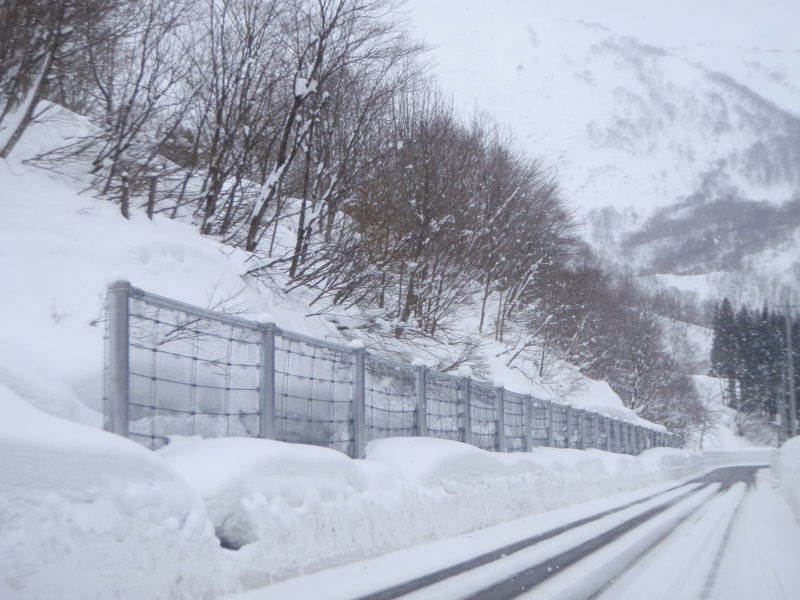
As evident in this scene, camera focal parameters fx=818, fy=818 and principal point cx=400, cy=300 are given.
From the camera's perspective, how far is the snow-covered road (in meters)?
6.53

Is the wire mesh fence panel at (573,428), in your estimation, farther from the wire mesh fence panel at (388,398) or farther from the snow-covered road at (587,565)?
the wire mesh fence panel at (388,398)

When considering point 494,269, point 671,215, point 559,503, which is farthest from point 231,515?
point 671,215

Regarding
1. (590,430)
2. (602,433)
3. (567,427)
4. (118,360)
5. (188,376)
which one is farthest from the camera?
(602,433)

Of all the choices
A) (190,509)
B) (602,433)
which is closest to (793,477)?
(190,509)

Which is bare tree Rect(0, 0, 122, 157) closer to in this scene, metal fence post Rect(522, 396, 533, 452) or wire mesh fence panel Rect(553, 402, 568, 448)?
metal fence post Rect(522, 396, 533, 452)

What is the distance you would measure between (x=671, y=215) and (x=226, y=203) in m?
169

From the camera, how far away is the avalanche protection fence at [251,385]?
672 cm

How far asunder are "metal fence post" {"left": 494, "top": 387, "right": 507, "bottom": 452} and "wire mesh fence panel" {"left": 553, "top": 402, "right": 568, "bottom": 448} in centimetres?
510

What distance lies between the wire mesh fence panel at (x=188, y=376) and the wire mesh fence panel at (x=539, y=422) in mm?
11270

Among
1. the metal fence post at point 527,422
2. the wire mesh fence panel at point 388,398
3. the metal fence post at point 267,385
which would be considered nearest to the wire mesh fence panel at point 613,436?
the metal fence post at point 527,422

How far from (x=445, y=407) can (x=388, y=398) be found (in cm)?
206

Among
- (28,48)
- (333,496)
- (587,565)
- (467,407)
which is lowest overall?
(587,565)

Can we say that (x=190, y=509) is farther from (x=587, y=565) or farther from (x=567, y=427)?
(x=567, y=427)

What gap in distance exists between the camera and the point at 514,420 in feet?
56.0
